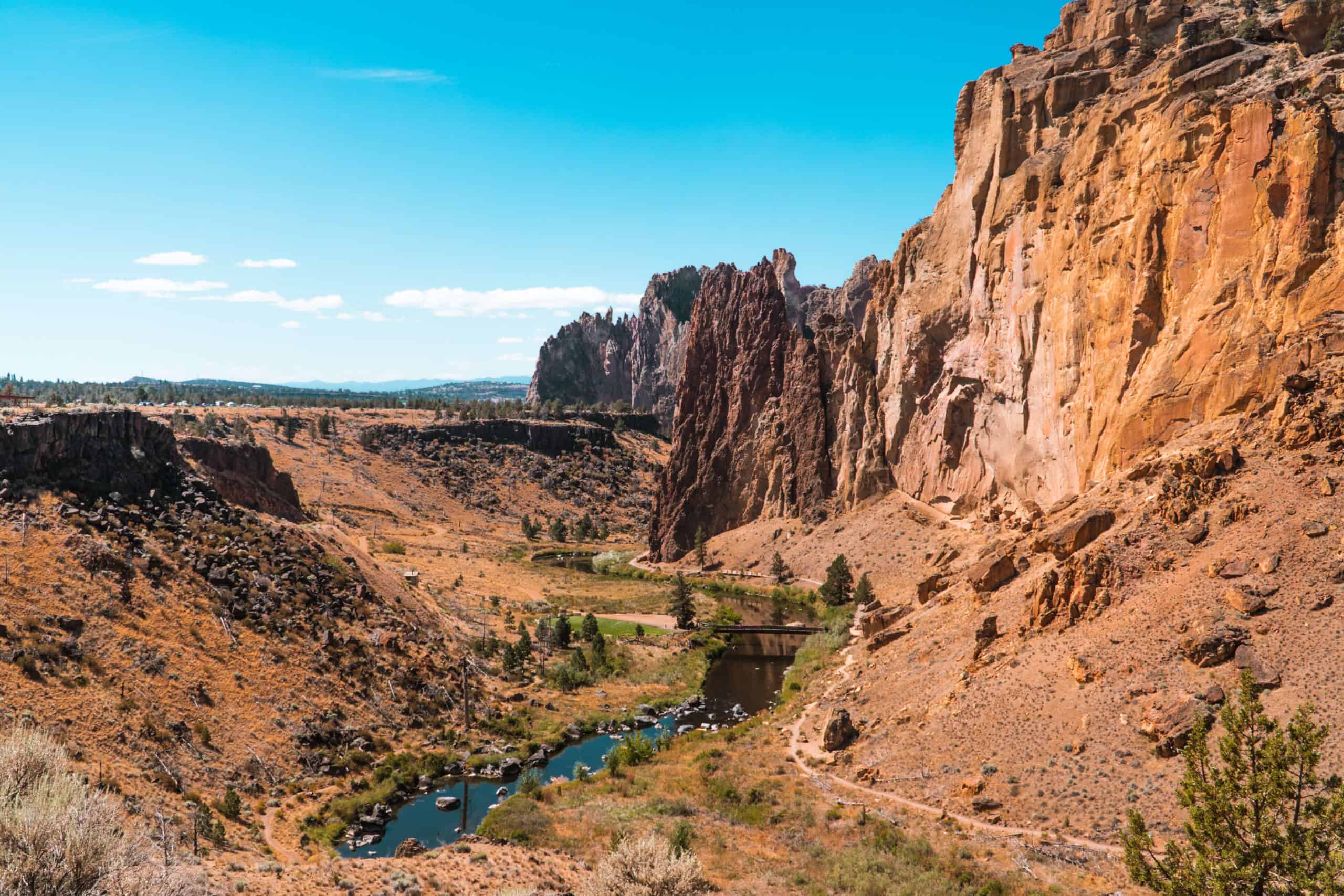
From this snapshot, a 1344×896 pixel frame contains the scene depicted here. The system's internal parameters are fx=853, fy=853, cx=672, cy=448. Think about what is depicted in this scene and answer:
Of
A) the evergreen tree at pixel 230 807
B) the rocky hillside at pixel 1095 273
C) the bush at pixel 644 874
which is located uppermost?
the rocky hillside at pixel 1095 273

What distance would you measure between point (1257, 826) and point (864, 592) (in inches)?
2249

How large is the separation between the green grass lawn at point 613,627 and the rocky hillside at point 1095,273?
3140cm

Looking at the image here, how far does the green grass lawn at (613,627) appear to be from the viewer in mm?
74125

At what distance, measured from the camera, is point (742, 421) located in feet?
390

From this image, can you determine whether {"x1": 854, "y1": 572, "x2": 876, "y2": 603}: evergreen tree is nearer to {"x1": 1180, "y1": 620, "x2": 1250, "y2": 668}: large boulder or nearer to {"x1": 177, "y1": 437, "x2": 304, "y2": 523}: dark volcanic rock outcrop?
{"x1": 1180, "y1": 620, "x2": 1250, "y2": 668}: large boulder

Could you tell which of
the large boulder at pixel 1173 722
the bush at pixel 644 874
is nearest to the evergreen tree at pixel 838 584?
the large boulder at pixel 1173 722

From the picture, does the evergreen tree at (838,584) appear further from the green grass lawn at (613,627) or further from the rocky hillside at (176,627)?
the rocky hillside at (176,627)

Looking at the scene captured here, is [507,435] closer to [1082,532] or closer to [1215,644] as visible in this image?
[1082,532]

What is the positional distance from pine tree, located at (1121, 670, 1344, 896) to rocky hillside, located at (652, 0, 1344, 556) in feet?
97.9

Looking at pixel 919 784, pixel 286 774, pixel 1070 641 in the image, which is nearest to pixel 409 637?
pixel 286 774

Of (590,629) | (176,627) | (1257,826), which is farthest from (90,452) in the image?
(1257,826)

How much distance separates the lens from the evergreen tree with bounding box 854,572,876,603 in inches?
2869

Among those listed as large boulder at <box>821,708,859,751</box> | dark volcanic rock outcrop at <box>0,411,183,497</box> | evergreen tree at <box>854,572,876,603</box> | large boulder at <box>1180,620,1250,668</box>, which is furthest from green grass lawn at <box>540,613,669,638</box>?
large boulder at <box>1180,620,1250,668</box>

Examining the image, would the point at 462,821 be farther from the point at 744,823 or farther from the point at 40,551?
the point at 40,551
